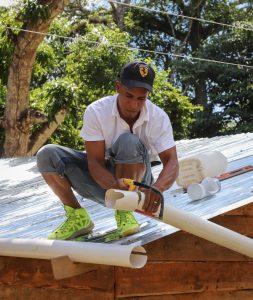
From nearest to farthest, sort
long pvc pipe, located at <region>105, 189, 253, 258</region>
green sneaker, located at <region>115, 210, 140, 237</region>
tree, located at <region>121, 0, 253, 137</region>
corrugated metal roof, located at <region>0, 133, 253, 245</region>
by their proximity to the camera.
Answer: long pvc pipe, located at <region>105, 189, 253, 258</region>, green sneaker, located at <region>115, 210, 140, 237</region>, corrugated metal roof, located at <region>0, 133, 253, 245</region>, tree, located at <region>121, 0, 253, 137</region>

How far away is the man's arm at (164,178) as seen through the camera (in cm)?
350

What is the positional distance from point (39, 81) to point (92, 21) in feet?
18.6

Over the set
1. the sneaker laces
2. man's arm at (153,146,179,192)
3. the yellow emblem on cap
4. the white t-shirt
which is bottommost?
the sneaker laces

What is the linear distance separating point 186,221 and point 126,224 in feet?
2.02

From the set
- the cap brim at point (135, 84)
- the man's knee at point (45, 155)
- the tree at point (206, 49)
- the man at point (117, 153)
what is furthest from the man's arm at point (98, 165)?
the tree at point (206, 49)

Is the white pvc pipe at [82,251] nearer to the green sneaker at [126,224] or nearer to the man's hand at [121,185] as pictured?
the man's hand at [121,185]

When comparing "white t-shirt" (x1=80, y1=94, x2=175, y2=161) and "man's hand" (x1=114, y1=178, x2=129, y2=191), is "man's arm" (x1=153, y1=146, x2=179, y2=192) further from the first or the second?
"man's hand" (x1=114, y1=178, x2=129, y2=191)

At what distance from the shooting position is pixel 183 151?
914 cm

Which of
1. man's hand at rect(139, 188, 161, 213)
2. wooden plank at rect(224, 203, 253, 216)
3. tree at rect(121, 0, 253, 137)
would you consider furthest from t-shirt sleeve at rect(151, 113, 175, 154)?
tree at rect(121, 0, 253, 137)

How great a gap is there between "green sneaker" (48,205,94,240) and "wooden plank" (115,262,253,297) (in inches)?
12.5

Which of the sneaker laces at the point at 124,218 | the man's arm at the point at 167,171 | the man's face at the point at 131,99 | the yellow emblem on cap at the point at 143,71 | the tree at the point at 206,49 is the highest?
the yellow emblem on cap at the point at 143,71

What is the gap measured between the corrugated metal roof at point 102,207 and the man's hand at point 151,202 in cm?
35

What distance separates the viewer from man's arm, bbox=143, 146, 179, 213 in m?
3.50

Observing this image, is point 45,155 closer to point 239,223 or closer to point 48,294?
point 48,294
